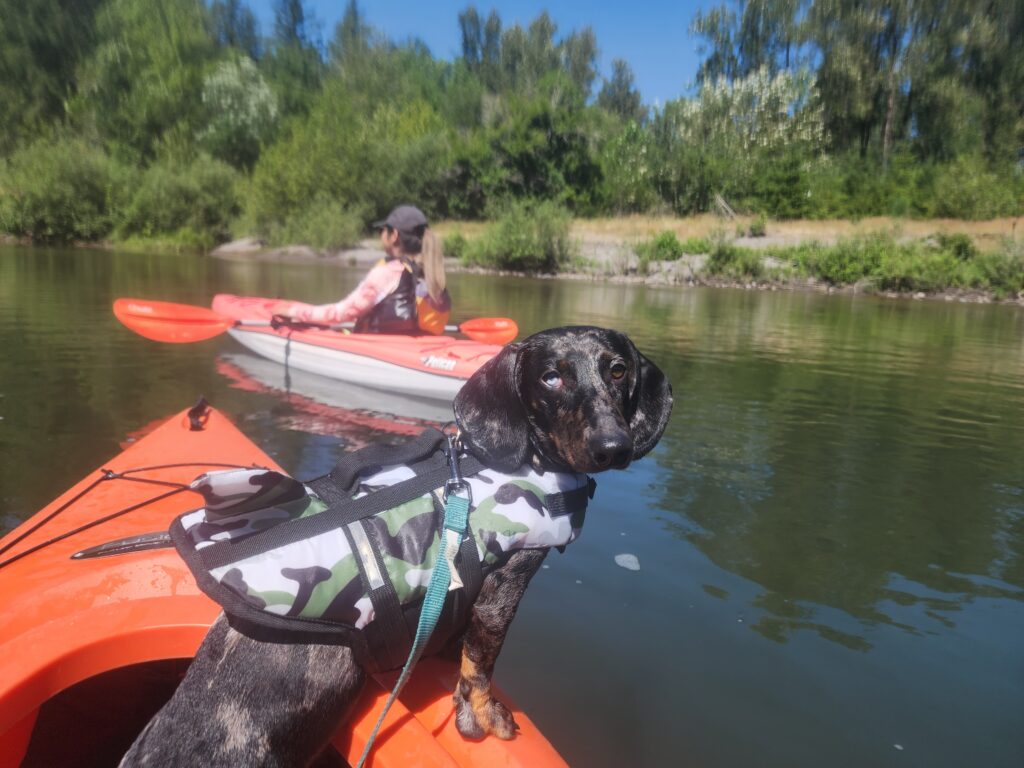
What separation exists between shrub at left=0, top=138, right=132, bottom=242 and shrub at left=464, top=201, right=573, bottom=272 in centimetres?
1758

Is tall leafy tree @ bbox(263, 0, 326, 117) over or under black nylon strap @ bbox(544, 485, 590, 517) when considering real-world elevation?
over

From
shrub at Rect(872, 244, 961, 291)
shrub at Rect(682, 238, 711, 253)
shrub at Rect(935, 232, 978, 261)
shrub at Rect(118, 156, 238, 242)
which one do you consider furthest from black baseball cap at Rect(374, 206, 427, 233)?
shrub at Rect(118, 156, 238, 242)

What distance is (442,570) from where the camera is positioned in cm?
164

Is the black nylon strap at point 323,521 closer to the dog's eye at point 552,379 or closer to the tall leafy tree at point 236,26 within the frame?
the dog's eye at point 552,379

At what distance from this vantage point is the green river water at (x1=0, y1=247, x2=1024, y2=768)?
8.82 feet

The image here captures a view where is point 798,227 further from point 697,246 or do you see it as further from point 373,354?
point 373,354

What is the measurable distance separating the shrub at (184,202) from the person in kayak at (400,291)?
1118 inches

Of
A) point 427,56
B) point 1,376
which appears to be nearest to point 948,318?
point 1,376

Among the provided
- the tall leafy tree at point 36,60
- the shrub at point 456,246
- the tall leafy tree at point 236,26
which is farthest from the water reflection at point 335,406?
the tall leafy tree at point 236,26

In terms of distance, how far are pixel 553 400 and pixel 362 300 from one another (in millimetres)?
5266

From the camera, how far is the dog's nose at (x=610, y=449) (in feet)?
5.47

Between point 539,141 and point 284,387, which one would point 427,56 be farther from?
point 284,387

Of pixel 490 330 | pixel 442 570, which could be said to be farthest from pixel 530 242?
pixel 442 570

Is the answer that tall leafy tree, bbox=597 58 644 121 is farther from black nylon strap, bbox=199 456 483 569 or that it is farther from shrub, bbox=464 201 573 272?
black nylon strap, bbox=199 456 483 569
